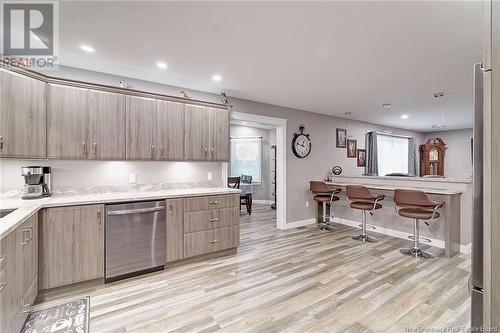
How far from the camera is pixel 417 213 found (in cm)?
348

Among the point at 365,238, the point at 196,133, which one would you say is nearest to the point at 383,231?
the point at 365,238

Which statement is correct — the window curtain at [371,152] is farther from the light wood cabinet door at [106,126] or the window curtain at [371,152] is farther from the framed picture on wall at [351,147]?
the light wood cabinet door at [106,126]

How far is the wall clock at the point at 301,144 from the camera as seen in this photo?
5.18 meters

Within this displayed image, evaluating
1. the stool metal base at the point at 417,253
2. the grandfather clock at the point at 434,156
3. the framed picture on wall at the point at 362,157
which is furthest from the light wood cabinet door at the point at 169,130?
the grandfather clock at the point at 434,156

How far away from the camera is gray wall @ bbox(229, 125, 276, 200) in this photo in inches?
322

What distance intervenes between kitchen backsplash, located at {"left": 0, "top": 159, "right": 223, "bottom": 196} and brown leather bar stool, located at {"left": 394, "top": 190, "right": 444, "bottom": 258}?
292 centimetres

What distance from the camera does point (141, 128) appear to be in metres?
3.16

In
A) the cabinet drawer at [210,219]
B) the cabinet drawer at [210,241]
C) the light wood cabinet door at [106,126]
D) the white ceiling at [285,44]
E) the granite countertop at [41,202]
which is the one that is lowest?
the cabinet drawer at [210,241]

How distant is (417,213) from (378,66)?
2208 mm

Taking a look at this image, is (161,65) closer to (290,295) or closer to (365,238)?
(290,295)

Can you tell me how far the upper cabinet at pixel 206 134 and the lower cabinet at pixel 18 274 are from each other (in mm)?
Answer: 1944

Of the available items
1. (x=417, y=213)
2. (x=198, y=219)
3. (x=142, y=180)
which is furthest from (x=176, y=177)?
(x=417, y=213)

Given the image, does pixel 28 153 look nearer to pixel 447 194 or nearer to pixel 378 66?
pixel 378 66

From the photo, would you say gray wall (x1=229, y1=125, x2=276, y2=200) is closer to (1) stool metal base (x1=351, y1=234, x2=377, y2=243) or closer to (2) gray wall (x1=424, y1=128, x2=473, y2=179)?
(1) stool metal base (x1=351, y1=234, x2=377, y2=243)
